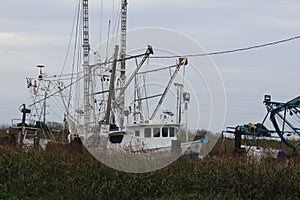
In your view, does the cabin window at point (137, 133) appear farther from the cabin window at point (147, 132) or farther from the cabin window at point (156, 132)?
the cabin window at point (156, 132)

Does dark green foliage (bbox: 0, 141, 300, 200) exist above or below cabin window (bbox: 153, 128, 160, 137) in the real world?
below

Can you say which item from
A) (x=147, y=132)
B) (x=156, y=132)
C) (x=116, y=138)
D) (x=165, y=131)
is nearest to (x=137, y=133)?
(x=147, y=132)

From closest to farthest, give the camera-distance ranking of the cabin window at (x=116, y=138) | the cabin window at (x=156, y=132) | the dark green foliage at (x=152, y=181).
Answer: the dark green foliage at (x=152, y=181) < the cabin window at (x=116, y=138) < the cabin window at (x=156, y=132)

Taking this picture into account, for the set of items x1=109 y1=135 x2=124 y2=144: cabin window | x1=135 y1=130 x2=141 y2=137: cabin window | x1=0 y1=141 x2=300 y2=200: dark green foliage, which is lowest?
x1=0 y1=141 x2=300 y2=200: dark green foliage

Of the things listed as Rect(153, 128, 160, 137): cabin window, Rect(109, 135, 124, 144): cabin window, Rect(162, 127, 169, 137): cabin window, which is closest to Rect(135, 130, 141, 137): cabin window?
Rect(153, 128, 160, 137): cabin window

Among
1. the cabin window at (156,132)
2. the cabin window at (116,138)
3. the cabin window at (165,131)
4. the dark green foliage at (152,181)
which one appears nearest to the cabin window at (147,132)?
the cabin window at (156,132)

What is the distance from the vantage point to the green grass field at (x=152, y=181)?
13.5 metres

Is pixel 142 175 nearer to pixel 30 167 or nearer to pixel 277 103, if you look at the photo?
pixel 30 167

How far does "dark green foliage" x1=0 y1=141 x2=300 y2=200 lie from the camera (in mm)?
13508

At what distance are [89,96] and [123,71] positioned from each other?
179 cm

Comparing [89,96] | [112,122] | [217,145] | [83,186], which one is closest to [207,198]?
[83,186]

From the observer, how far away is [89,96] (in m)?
23.7

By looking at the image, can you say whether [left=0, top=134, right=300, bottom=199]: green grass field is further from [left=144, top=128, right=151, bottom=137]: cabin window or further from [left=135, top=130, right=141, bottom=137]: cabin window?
[left=135, top=130, right=141, bottom=137]: cabin window

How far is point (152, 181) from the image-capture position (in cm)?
1404
